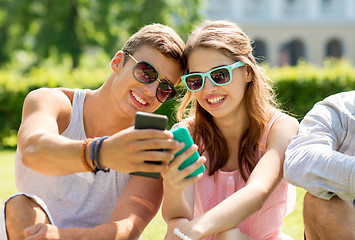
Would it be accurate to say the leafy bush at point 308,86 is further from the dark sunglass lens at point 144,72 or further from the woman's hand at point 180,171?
the woman's hand at point 180,171

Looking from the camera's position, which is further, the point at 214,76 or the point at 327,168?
the point at 214,76

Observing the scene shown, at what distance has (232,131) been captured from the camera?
3357 millimetres

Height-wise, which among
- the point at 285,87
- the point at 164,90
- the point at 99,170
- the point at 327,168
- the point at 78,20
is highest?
the point at 164,90

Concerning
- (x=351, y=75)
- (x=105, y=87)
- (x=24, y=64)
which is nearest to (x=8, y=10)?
(x=24, y=64)

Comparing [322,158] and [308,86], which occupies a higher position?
[322,158]

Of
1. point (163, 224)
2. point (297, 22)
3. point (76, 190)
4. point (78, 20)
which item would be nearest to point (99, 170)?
point (76, 190)

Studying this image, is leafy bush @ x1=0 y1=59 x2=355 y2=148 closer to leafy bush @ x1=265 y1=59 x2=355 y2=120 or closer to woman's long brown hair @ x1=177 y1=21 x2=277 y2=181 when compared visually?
leafy bush @ x1=265 y1=59 x2=355 y2=120

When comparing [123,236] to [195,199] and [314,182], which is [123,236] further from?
[314,182]

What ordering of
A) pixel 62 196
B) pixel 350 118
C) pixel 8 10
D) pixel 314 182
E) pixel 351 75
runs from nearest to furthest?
pixel 314 182, pixel 350 118, pixel 62 196, pixel 351 75, pixel 8 10

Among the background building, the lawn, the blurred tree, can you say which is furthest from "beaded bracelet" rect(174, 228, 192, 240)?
the background building

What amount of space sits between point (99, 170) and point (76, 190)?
35cm

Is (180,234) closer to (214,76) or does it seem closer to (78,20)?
(214,76)

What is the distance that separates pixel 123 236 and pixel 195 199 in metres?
0.71

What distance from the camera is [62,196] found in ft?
10.3
